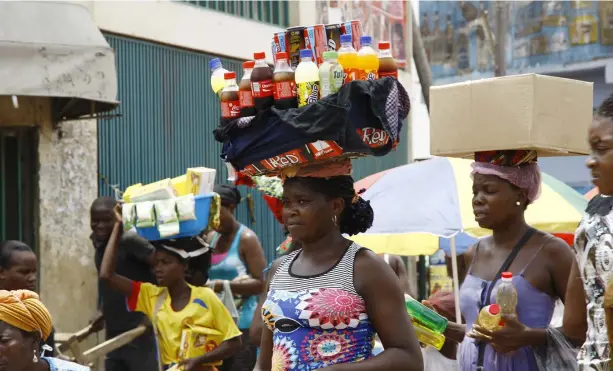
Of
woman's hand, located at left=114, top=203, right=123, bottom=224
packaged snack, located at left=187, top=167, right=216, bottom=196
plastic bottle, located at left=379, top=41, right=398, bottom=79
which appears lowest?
woman's hand, located at left=114, top=203, right=123, bottom=224

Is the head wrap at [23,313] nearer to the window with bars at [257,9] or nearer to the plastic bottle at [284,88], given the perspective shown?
the plastic bottle at [284,88]

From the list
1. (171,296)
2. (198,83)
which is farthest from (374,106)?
(198,83)

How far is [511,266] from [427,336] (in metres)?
0.55

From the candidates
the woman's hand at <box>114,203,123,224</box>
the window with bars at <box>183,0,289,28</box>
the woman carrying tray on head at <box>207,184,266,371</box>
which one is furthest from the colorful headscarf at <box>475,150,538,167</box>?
the window with bars at <box>183,0,289,28</box>

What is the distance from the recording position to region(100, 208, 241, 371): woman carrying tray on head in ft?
21.4

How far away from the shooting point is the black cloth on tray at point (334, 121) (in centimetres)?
392

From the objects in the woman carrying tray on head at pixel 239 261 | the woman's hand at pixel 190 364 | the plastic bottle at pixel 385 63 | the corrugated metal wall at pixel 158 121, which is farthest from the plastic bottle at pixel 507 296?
the corrugated metal wall at pixel 158 121

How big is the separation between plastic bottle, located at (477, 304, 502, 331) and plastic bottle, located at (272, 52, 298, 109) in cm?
146

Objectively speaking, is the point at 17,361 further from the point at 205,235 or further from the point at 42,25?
the point at 42,25

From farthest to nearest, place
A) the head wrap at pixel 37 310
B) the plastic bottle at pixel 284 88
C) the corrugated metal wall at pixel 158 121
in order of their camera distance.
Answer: the corrugated metal wall at pixel 158 121, the head wrap at pixel 37 310, the plastic bottle at pixel 284 88

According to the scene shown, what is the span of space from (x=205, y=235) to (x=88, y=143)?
3.40m

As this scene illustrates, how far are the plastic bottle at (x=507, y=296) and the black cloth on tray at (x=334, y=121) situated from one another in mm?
1087

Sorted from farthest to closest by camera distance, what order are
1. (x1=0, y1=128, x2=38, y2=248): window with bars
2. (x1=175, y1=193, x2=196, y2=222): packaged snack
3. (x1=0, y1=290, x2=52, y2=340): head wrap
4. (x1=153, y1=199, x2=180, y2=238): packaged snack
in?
1. (x1=0, y1=128, x2=38, y2=248): window with bars
2. (x1=175, y1=193, x2=196, y2=222): packaged snack
3. (x1=153, y1=199, x2=180, y2=238): packaged snack
4. (x1=0, y1=290, x2=52, y2=340): head wrap

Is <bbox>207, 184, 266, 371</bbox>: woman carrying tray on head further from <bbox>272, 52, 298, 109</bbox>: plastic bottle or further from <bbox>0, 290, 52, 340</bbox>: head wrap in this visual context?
<bbox>272, 52, 298, 109</bbox>: plastic bottle
